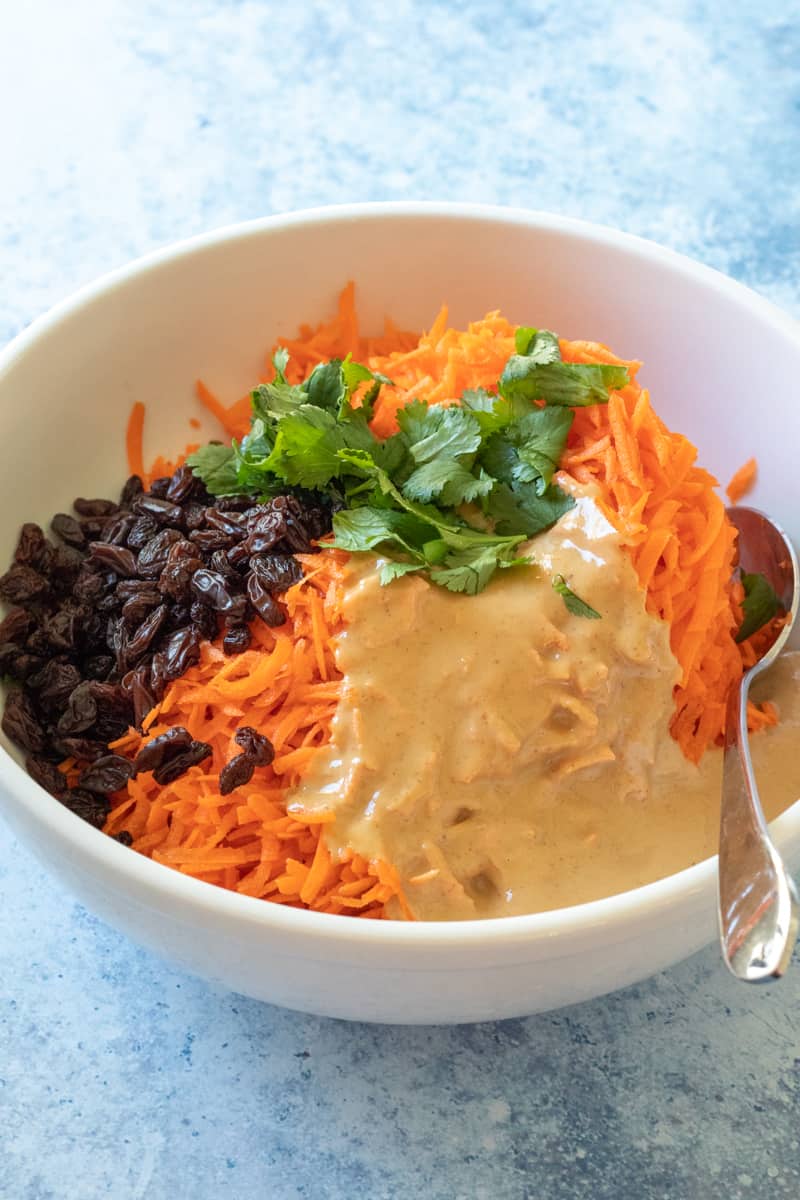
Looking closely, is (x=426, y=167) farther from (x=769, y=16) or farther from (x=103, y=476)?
(x=103, y=476)

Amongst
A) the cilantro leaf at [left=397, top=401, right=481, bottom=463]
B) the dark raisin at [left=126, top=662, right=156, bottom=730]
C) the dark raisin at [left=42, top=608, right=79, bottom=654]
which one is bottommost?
the dark raisin at [left=126, top=662, right=156, bottom=730]

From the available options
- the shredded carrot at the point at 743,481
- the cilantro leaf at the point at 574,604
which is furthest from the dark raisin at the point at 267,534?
the shredded carrot at the point at 743,481

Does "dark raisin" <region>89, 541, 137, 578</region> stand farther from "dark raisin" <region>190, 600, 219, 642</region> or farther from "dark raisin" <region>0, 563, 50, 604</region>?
"dark raisin" <region>190, 600, 219, 642</region>

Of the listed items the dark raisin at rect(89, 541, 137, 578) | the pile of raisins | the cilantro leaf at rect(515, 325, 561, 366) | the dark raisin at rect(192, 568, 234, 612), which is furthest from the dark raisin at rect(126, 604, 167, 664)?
the cilantro leaf at rect(515, 325, 561, 366)

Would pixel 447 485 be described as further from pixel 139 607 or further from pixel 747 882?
pixel 747 882

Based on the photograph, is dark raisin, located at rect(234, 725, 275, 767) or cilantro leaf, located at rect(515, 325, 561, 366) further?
cilantro leaf, located at rect(515, 325, 561, 366)

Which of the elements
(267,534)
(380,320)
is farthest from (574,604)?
(380,320)

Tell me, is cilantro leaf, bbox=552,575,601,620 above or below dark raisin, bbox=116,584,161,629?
below
